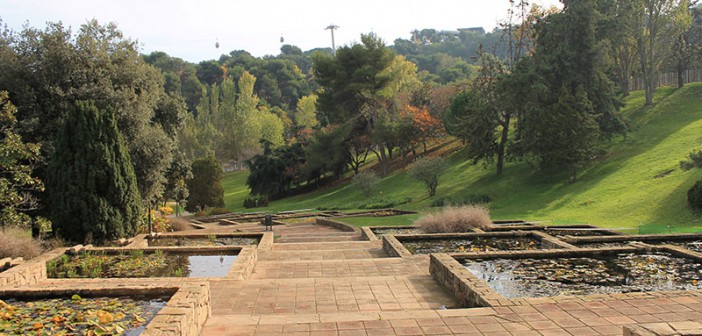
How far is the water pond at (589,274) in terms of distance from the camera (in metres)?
8.00

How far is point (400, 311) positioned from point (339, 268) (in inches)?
154

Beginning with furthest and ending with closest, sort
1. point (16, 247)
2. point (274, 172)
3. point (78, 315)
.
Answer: point (274, 172) → point (16, 247) → point (78, 315)

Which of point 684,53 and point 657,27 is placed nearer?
point 657,27

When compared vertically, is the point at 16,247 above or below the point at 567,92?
below

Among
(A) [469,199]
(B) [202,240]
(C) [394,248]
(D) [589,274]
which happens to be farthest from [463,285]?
(A) [469,199]

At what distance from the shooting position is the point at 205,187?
38281 mm

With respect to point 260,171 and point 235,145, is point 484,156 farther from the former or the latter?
point 235,145

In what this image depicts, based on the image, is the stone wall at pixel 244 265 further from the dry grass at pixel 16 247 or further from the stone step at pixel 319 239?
the stone step at pixel 319 239

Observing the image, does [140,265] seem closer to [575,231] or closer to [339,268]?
[339,268]

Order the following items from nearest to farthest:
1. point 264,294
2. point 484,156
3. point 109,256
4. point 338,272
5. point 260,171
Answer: point 264,294
point 338,272
point 109,256
point 484,156
point 260,171

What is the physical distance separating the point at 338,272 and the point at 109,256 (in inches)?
215

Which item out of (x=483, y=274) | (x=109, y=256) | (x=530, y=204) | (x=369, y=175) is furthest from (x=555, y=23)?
(x=109, y=256)

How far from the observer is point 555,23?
31.1 meters

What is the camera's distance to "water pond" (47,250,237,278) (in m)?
10.0
